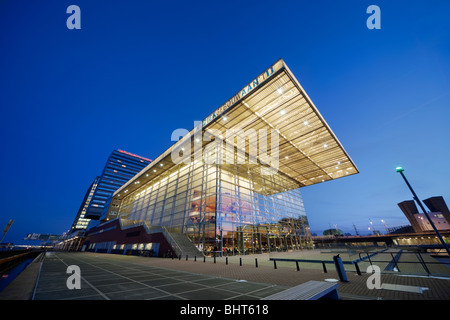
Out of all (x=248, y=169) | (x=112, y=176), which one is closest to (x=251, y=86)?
(x=248, y=169)

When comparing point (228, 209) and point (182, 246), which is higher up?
point (228, 209)

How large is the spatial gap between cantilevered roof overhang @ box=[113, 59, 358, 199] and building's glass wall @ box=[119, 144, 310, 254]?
4.42 m

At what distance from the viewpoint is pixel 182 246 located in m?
20.9

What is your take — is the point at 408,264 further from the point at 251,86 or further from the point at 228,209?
the point at 251,86

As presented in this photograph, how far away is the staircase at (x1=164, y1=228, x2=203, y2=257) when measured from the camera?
19.9 metres

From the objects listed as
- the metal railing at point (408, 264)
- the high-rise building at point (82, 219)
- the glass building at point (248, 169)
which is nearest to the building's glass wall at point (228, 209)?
the glass building at point (248, 169)

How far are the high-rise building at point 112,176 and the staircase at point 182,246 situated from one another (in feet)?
255

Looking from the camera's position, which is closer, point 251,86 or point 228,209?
point 251,86

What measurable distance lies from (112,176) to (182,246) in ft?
326

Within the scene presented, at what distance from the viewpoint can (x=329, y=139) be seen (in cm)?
2725

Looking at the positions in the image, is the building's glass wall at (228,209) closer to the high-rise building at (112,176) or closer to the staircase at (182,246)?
the staircase at (182,246)

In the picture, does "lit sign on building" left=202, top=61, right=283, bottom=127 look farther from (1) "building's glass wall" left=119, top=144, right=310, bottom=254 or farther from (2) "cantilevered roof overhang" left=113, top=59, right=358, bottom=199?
(1) "building's glass wall" left=119, top=144, right=310, bottom=254

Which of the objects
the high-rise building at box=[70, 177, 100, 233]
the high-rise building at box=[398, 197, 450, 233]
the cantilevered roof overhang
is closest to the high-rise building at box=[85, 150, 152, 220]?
the high-rise building at box=[70, 177, 100, 233]
